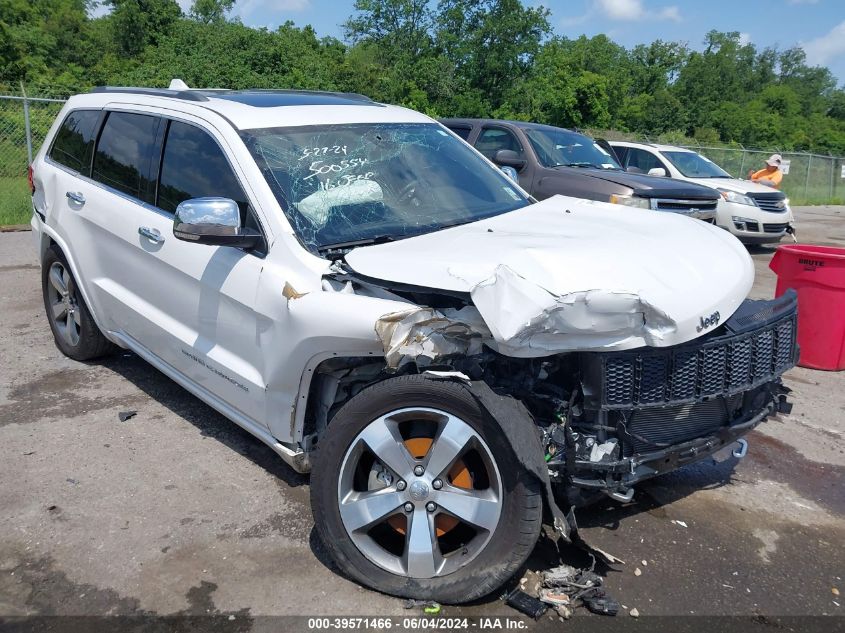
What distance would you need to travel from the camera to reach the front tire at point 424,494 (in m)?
2.87

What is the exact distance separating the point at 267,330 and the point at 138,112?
218cm

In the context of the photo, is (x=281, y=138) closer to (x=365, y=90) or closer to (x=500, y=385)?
(x=500, y=385)

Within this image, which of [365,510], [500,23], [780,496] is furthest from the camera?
[500,23]

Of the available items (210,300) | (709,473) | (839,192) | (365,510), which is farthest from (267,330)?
(839,192)

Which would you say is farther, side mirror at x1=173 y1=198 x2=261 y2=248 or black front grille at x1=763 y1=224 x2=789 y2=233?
black front grille at x1=763 y1=224 x2=789 y2=233

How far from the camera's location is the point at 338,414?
308 cm

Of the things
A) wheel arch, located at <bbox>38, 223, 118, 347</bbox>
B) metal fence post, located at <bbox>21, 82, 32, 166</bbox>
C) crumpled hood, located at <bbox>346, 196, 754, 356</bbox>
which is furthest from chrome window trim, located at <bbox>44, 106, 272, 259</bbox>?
metal fence post, located at <bbox>21, 82, 32, 166</bbox>

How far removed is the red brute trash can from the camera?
5941 millimetres

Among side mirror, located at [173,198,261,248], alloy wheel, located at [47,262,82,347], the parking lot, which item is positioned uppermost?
side mirror, located at [173,198,261,248]

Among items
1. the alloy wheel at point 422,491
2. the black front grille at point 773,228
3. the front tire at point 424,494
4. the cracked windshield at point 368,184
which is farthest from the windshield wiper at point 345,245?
the black front grille at point 773,228

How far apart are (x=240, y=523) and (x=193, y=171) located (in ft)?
6.30

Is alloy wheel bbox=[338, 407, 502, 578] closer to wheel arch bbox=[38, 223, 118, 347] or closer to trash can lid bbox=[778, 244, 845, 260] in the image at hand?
wheel arch bbox=[38, 223, 118, 347]

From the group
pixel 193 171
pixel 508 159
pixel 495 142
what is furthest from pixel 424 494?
pixel 495 142

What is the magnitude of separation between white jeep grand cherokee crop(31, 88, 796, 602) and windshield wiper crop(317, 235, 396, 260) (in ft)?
0.05
